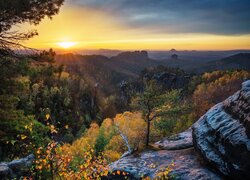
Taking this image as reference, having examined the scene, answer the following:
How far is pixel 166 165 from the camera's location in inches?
789

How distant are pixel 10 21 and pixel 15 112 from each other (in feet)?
16.4

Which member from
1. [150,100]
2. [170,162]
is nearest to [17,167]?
[170,162]

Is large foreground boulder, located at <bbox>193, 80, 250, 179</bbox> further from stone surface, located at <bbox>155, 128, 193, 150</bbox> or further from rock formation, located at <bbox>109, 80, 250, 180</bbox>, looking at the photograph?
stone surface, located at <bbox>155, 128, 193, 150</bbox>

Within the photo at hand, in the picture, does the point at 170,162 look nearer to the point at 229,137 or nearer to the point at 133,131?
the point at 229,137

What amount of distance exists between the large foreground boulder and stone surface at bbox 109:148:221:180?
0.94 meters

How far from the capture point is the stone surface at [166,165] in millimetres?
17812

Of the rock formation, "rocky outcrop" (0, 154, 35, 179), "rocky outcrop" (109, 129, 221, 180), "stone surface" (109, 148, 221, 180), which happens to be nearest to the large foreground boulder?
the rock formation

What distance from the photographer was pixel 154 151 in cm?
2400

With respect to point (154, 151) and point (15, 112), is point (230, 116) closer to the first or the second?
point (154, 151)

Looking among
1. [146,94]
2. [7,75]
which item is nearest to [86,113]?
[146,94]

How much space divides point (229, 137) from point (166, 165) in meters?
6.07

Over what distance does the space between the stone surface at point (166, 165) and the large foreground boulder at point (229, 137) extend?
939 millimetres

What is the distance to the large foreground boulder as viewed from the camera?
46.7 ft

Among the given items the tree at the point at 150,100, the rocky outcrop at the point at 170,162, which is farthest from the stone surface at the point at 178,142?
the tree at the point at 150,100
